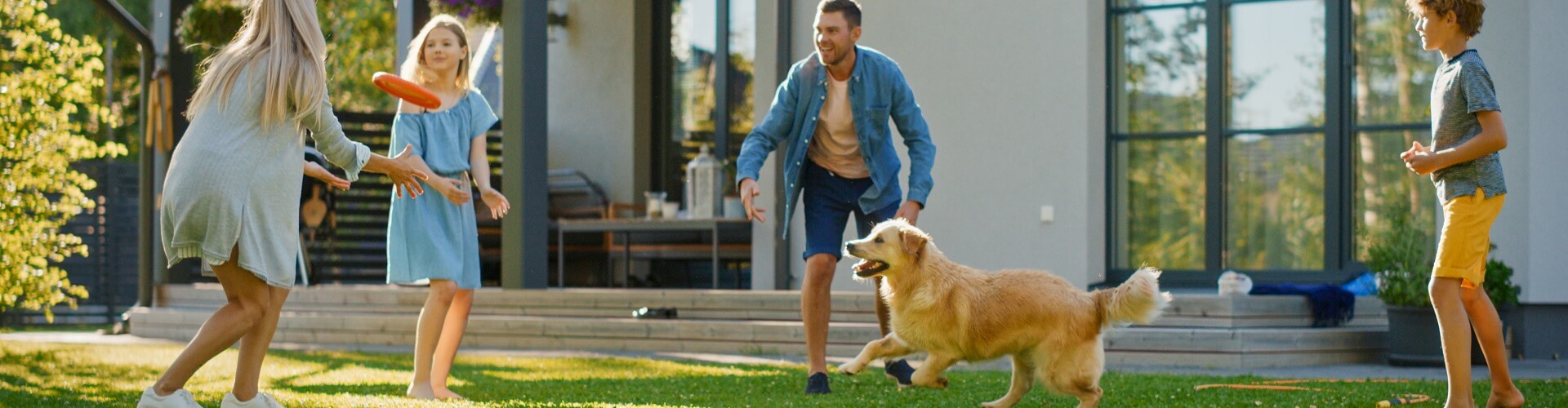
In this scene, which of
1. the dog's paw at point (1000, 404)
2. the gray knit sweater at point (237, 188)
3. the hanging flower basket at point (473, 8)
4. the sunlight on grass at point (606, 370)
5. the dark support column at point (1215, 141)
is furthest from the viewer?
the hanging flower basket at point (473, 8)

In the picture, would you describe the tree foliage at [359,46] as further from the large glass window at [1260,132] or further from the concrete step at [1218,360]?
the concrete step at [1218,360]

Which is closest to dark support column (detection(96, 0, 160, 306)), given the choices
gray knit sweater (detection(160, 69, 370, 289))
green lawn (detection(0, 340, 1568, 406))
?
green lawn (detection(0, 340, 1568, 406))

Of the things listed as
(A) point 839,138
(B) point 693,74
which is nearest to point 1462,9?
(A) point 839,138

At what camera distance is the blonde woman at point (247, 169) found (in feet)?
11.2

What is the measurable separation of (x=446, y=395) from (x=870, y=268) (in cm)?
171

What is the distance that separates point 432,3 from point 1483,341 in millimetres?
9376

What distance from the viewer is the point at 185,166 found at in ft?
11.2

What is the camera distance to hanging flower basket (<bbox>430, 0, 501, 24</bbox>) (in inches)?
456

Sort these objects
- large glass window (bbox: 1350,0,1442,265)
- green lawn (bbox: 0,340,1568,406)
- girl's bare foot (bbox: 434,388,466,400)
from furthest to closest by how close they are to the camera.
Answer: large glass window (bbox: 1350,0,1442,265)
girl's bare foot (bbox: 434,388,466,400)
green lawn (bbox: 0,340,1568,406)

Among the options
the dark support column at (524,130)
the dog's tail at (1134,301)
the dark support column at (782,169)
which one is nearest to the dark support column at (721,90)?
the dark support column at (782,169)

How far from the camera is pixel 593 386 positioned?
546cm

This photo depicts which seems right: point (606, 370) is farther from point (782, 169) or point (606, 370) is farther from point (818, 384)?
point (782, 169)

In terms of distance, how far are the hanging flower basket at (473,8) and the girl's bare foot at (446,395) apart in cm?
718

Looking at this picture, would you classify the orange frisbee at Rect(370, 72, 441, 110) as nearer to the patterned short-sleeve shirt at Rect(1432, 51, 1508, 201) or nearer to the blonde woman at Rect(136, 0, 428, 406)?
the blonde woman at Rect(136, 0, 428, 406)
